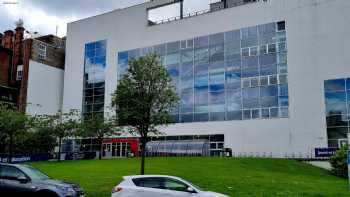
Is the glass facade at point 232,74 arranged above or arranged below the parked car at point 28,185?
above

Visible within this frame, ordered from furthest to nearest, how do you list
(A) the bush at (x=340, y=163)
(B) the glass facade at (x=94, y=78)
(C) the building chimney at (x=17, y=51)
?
(C) the building chimney at (x=17, y=51)
(B) the glass facade at (x=94, y=78)
(A) the bush at (x=340, y=163)

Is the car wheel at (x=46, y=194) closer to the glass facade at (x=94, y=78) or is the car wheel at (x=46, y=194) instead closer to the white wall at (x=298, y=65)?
the white wall at (x=298, y=65)

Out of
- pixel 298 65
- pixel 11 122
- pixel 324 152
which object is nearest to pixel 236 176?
pixel 324 152

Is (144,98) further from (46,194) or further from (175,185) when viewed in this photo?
(46,194)

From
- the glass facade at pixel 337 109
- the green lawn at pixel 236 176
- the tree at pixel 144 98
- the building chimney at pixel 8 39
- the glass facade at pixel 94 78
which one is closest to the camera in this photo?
the green lawn at pixel 236 176

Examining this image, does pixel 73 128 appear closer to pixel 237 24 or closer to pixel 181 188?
pixel 237 24

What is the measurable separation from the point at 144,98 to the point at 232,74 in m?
31.1

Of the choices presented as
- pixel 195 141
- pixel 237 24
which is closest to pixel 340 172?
pixel 195 141

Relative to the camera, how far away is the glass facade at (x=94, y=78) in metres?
64.9

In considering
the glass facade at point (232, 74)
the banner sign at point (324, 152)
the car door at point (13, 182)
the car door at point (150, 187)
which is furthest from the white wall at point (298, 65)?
the car door at point (13, 182)

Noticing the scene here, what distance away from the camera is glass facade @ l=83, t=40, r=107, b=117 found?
6488 cm

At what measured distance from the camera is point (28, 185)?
1495 centimetres

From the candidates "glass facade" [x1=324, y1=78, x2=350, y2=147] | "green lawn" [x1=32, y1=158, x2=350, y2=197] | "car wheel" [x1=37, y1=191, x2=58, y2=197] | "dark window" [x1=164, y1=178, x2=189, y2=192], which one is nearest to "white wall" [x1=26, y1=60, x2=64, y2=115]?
"green lawn" [x1=32, y1=158, x2=350, y2=197]

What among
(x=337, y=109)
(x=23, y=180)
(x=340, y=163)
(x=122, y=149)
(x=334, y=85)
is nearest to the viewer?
(x=23, y=180)
